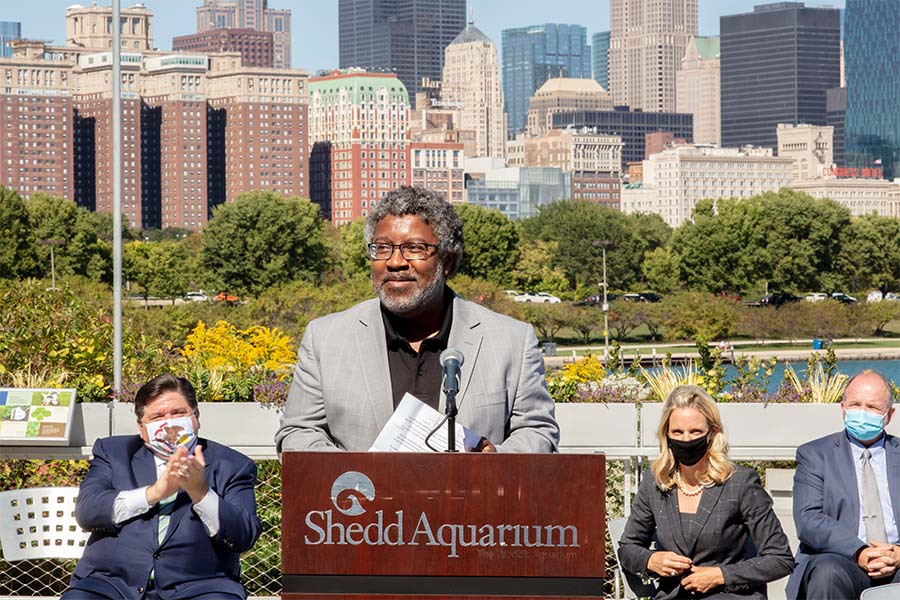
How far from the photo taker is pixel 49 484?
6.54 m

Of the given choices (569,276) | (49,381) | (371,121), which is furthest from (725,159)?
(49,381)

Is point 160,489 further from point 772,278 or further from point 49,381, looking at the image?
point 772,278

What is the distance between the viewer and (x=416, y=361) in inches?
162

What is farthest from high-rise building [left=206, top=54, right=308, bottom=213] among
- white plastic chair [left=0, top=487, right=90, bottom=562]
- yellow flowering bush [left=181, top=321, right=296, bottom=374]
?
white plastic chair [left=0, top=487, right=90, bottom=562]

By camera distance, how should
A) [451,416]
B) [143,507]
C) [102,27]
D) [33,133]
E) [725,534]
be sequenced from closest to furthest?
[451,416] < [143,507] < [725,534] < [33,133] < [102,27]

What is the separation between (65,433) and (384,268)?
7.29ft

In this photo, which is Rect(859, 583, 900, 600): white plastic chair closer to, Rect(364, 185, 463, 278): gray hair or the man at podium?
the man at podium

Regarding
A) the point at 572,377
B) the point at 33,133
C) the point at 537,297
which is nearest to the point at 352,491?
the point at 572,377

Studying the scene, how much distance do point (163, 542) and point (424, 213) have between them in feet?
4.41

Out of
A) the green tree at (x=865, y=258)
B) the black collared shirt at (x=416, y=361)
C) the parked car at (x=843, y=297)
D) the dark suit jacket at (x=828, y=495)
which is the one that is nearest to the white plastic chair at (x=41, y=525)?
the black collared shirt at (x=416, y=361)

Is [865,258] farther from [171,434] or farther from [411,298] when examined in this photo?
[411,298]

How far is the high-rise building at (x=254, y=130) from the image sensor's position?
5881 inches

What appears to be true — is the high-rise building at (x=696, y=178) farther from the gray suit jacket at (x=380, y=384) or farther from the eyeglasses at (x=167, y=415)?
the gray suit jacket at (x=380, y=384)

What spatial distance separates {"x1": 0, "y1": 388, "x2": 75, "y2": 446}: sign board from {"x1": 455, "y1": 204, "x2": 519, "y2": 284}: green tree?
71.2 m
